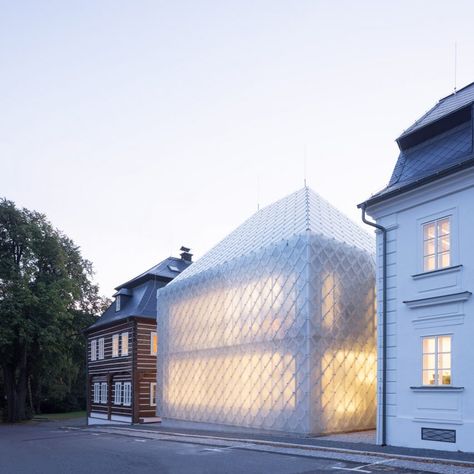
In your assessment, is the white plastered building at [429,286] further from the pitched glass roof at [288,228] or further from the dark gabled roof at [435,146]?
the pitched glass roof at [288,228]

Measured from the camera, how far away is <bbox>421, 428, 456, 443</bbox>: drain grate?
1359 cm

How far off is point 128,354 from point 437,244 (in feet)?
72.1

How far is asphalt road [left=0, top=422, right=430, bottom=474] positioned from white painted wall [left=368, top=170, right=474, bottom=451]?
256 cm

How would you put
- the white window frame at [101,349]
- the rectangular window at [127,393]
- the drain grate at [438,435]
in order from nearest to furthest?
1. the drain grate at [438,435]
2. the rectangular window at [127,393]
3. the white window frame at [101,349]

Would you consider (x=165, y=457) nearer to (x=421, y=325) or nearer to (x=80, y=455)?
(x=80, y=455)

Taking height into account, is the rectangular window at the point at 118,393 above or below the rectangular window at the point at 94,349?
below

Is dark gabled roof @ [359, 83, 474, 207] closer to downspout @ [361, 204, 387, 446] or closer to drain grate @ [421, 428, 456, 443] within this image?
downspout @ [361, 204, 387, 446]

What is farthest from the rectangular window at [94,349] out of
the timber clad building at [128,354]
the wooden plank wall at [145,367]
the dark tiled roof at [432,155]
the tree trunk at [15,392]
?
the dark tiled roof at [432,155]

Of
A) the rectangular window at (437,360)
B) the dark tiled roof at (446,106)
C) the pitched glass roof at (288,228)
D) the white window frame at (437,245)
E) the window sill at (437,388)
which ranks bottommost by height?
the window sill at (437,388)

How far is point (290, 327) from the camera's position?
19.9 metres

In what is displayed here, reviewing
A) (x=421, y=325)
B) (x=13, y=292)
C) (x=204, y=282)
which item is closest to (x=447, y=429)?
(x=421, y=325)

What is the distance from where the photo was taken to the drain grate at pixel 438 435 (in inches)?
535

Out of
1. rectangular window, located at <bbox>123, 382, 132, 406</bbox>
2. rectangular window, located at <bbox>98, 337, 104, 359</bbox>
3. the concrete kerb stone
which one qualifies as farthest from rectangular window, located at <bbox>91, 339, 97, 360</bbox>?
the concrete kerb stone

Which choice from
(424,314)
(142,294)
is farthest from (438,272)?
(142,294)
